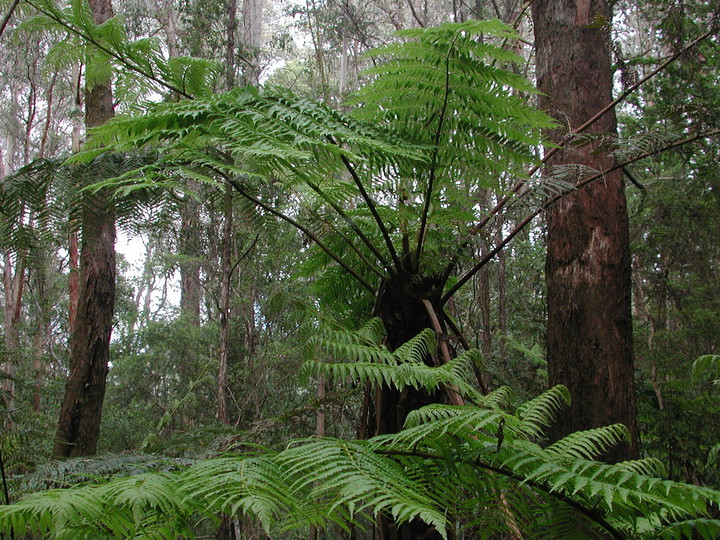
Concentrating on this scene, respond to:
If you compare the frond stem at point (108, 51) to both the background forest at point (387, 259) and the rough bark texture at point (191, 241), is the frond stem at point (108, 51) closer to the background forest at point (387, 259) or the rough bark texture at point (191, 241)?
the background forest at point (387, 259)

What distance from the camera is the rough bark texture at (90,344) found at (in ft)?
12.0

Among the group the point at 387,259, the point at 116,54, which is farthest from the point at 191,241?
the point at 387,259

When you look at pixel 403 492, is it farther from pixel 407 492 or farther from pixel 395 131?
pixel 395 131

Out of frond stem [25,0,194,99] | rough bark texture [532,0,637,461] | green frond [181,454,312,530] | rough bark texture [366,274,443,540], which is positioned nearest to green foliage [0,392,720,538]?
green frond [181,454,312,530]

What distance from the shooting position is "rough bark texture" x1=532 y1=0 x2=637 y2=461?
79.4 inches

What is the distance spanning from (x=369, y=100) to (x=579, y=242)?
1.05 m

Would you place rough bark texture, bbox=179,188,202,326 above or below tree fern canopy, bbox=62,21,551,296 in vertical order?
above

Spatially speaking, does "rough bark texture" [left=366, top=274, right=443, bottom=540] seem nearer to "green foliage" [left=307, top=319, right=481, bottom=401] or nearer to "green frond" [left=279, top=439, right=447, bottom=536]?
"green foliage" [left=307, top=319, right=481, bottom=401]

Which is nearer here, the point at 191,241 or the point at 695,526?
the point at 695,526

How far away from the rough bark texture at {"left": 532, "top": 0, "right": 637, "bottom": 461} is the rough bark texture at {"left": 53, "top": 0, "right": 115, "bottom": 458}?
2.75 meters

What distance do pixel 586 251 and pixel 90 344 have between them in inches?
130

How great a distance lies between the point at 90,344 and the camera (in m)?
3.84

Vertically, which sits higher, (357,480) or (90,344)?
(90,344)

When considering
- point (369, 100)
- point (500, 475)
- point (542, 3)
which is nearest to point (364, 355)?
point (500, 475)
